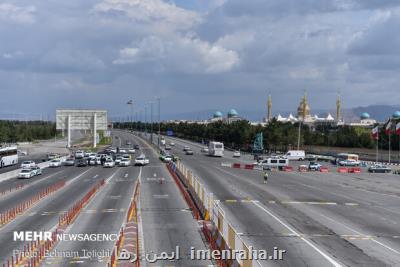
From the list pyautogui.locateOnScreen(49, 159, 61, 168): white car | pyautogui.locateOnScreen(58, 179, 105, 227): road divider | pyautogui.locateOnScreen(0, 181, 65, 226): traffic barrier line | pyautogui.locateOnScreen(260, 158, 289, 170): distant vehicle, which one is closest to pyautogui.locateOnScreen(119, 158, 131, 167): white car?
pyautogui.locateOnScreen(49, 159, 61, 168): white car

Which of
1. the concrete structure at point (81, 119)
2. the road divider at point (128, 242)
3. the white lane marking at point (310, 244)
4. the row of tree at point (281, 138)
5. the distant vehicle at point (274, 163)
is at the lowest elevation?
the white lane marking at point (310, 244)

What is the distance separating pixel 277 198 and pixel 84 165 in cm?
4951

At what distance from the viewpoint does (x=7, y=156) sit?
8550 centimetres

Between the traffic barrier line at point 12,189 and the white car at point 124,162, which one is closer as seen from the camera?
the traffic barrier line at point 12,189

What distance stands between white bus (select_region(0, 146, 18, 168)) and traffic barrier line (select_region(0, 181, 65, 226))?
3296cm

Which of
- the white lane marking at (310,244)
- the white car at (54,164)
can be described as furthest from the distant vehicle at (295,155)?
the white lane marking at (310,244)

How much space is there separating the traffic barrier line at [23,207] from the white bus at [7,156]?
108 feet

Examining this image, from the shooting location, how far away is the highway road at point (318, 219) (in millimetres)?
23812

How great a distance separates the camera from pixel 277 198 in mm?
45031

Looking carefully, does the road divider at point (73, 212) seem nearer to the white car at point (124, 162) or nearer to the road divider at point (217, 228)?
the road divider at point (217, 228)

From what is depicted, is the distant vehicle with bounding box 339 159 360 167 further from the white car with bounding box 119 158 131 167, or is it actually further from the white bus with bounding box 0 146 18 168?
the white bus with bounding box 0 146 18 168

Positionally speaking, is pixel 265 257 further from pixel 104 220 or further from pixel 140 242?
pixel 104 220

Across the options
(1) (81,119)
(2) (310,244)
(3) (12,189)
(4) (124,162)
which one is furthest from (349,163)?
(2) (310,244)

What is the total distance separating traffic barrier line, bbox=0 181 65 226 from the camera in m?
32.8
